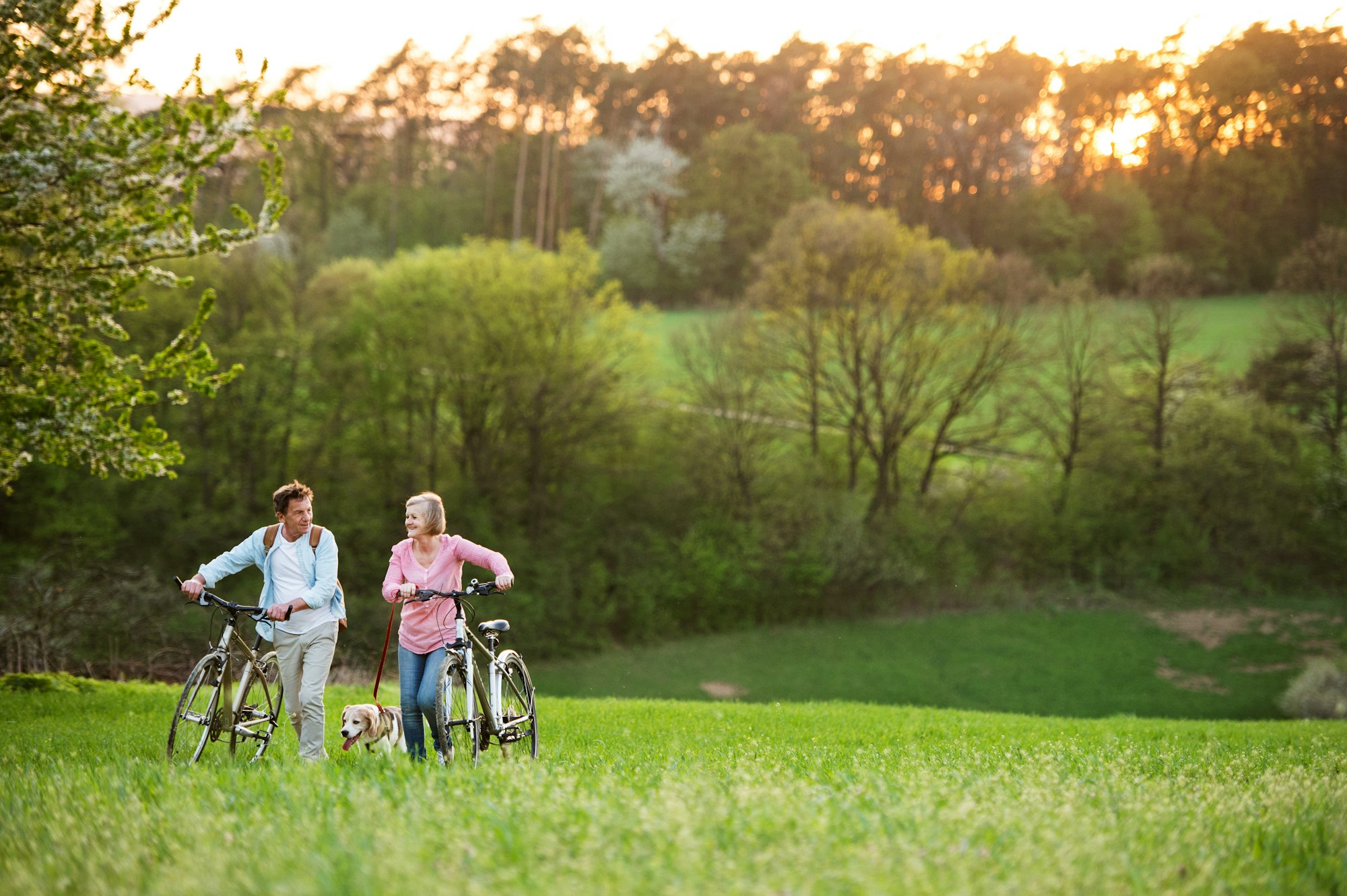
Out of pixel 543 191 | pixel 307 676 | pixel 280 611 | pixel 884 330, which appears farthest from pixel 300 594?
pixel 543 191

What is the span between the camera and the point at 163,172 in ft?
40.1

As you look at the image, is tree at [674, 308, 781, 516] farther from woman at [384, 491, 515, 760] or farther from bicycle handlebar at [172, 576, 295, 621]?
bicycle handlebar at [172, 576, 295, 621]

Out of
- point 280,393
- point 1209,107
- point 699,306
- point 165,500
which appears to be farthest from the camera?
point 1209,107

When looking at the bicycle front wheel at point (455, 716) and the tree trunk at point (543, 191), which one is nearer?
the bicycle front wheel at point (455, 716)

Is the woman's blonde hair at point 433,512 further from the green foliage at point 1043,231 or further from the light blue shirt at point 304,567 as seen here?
the green foliage at point 1043,231

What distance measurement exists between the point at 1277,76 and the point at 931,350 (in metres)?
34.6

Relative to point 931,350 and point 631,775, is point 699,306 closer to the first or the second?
point 931,350

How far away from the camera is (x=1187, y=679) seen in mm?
35969

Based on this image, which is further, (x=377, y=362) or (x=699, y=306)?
(x=699, y=306)


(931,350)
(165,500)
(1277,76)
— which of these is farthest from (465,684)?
(1277,76)

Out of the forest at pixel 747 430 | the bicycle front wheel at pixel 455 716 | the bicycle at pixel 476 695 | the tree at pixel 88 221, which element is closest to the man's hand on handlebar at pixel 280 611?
the bicycle at pixel 476 695

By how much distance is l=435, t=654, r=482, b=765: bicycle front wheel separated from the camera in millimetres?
7242

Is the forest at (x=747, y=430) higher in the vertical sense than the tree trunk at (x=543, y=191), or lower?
lower

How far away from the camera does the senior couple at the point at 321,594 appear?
25.0 ft
